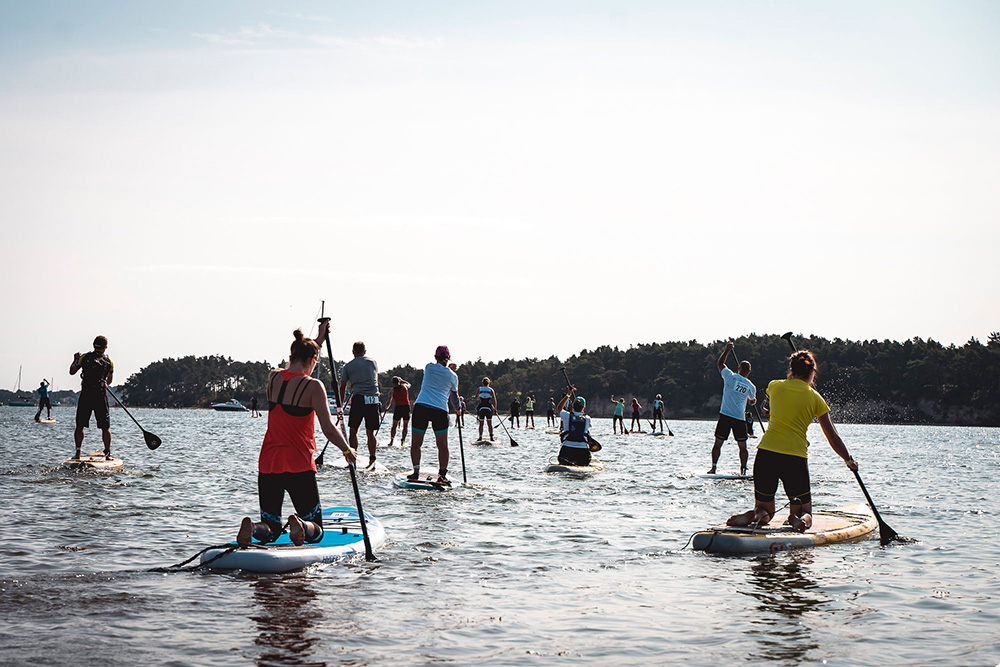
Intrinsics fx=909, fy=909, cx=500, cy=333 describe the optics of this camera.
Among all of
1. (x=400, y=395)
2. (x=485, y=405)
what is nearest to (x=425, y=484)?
(x=400, y=395)

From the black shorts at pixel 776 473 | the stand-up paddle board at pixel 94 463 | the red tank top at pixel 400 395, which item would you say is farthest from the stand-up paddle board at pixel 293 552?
the red tank top at pixel 400 395

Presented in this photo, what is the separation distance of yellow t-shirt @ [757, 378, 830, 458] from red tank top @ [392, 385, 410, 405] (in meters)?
12.7

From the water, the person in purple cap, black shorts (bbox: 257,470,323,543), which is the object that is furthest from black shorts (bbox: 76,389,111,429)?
black shorts (bbox: 257,470,323,543)

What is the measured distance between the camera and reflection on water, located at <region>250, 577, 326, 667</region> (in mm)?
5141

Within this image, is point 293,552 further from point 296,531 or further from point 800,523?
point 800,523

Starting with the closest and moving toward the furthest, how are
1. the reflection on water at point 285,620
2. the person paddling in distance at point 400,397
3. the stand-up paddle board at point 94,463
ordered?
the reflection on water at point 285,620
the stand-up paddle board at point 94,463
the person paddling in distance at point 400,397

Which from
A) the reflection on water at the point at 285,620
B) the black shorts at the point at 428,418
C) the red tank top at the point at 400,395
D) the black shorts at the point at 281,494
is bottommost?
the reflection on water at the point at 285,620

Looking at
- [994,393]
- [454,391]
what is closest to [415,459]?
[454,391]

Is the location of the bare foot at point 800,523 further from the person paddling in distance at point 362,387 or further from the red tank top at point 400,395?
the red tank top at point 400,395

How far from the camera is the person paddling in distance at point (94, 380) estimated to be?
1402 centimetres

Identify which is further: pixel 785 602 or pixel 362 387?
pixel 362 387

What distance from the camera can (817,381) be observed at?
114438 mm

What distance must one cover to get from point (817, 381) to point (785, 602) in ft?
375

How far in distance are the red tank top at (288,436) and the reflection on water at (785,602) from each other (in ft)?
11.9
